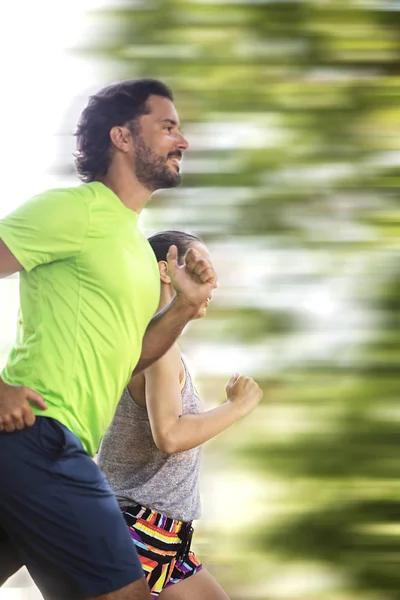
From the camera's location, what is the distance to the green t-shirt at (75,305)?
1.58 meters

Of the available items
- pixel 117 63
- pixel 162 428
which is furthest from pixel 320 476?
pixel 117 63

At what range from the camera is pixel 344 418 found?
2316 mm

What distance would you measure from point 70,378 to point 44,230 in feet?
0.88

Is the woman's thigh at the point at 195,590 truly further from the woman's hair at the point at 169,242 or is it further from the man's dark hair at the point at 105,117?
the man's dark hair at the point at 105,117

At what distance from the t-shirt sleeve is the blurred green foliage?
2.99 feet

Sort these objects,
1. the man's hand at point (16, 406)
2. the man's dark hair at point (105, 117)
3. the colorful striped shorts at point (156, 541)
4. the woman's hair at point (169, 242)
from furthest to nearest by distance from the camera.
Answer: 1. the woman's hair at point (169, 242)
2. the colorful striped shorts at point (156, 541)
3. the man's dark hair at point (105, 117)
4. the man's hand at point (16, 406)

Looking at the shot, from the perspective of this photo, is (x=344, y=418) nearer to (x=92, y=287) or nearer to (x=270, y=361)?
(x=270, y=361)

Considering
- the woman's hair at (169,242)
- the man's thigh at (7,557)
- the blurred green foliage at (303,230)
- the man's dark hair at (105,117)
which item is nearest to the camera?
the man's thigh at (7,557)

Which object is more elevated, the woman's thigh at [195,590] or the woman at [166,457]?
the woman at [166,457]

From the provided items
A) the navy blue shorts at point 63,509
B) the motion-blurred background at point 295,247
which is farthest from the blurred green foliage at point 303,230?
the navy blue shorts at point 63,509

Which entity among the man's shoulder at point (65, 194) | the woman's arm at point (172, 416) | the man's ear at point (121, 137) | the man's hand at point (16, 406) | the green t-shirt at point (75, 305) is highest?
the man's ear at point (121, 137)

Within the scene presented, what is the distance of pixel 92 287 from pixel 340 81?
1110 millimetres

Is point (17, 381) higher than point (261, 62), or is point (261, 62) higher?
point (261, 62)

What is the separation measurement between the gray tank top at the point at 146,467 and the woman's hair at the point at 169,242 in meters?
0.29
